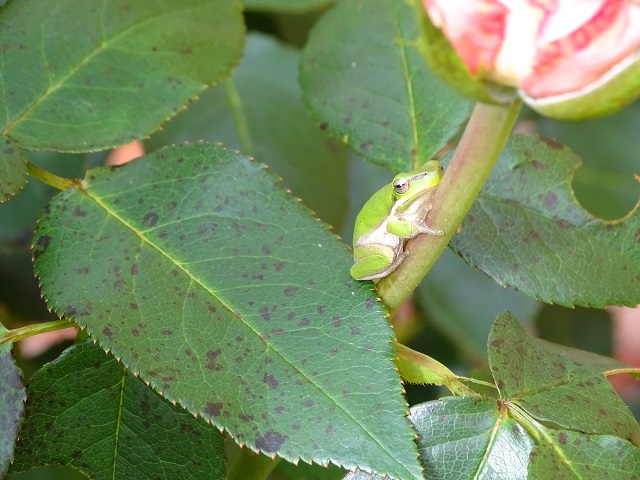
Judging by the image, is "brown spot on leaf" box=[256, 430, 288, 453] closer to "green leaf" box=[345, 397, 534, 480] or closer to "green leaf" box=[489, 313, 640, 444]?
"green leaf" box=[345, 397, 534, 480]

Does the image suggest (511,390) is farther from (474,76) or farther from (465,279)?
(465,279)

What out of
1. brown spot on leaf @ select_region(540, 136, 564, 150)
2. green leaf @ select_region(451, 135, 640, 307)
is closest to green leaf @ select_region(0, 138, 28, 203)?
green leaf @ select_region(451, 135, 640, 307)

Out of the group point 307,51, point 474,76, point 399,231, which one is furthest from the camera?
point 307,51

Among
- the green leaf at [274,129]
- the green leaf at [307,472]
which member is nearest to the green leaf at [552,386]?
the green leaf at [307,472]

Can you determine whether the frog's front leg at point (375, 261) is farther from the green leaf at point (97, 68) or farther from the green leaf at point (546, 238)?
the green leaf at point (97, 68)

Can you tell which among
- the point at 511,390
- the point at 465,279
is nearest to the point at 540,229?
the point at 511,390
